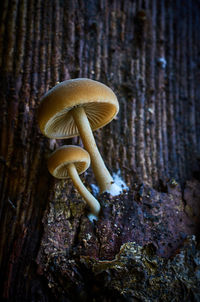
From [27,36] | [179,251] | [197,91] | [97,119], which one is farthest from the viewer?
[197,91]

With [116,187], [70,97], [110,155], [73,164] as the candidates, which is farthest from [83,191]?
[70,97]

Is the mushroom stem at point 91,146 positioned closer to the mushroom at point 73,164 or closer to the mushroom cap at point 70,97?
the mushroom at point 73,164

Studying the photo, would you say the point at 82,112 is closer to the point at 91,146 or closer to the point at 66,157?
the point at 91,146

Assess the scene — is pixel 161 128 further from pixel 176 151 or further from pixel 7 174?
pixel 7 174

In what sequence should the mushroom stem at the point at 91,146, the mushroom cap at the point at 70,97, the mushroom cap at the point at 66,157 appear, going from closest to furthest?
the mushroom cap at the point at 70,97 → the mushroom cap at the point at 66,157 → the mushroom stem at the point at 91,146

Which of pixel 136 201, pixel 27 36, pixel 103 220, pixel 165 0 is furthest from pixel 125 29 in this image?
pixel 103 220

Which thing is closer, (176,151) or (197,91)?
(176,151)

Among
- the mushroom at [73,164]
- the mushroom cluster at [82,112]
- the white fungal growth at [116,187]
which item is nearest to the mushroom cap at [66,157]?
the mushroom at [73,164]
